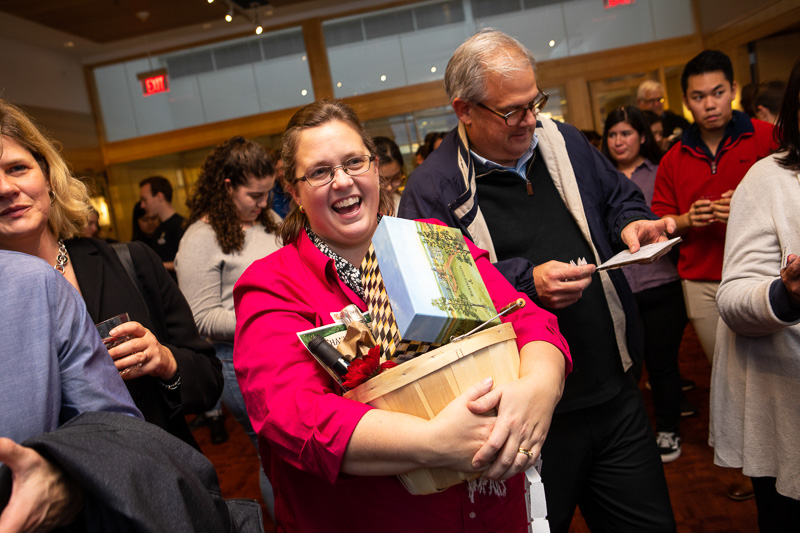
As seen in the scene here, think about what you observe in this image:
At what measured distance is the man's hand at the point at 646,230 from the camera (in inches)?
71.1

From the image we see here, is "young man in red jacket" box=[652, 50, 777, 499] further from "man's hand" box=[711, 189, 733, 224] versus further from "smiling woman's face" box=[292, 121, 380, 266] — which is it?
"smiling woman's face" box=[292, 121, 380, 266]

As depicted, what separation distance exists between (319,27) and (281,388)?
30.4ft

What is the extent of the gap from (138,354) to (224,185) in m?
1.67

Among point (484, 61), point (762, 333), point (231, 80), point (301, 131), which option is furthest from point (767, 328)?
point (231, 80)

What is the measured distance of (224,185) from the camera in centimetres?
302

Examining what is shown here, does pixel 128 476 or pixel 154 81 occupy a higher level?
pixel 154 81

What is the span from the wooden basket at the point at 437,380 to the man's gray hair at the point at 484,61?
1.05 meters

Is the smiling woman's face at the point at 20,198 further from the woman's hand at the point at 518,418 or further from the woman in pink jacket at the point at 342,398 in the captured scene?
the woman's hand at the point at 518,418

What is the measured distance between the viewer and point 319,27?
947cm

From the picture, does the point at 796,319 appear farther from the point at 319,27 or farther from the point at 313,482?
the point at 319,27

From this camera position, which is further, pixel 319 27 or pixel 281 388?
pixel 319 27

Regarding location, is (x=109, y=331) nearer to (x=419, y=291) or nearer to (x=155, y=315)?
(x=155, y=315)

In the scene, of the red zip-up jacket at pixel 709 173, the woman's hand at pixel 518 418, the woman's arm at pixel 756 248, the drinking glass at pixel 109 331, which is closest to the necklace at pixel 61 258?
the drinking glass at pixel 109 331

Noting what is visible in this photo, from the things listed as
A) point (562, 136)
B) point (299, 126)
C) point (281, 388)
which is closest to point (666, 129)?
point (562, 136)
